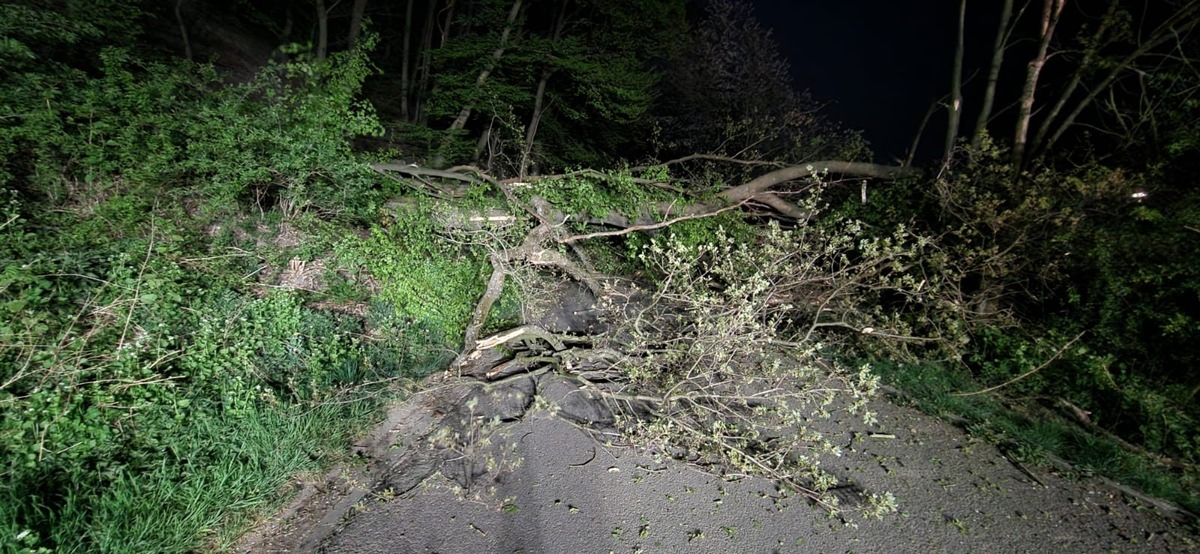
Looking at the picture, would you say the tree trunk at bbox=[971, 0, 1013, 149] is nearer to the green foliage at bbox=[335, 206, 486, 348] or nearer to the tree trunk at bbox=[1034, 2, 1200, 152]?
the tree trunk at bbox=[1034, 2, 1200, 152]

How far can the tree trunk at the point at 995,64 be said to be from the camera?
720 centimetres

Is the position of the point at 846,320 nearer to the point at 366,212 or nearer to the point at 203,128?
the point at 366,212

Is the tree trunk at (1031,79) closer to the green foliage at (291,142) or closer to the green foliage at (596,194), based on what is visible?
the green foliage at (596,194)

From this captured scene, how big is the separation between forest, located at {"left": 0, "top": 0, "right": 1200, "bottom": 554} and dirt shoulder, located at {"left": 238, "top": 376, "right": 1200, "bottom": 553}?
305mm

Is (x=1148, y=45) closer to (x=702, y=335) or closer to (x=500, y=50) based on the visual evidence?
(x=702, y=335)

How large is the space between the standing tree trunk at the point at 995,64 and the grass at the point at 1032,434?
4105 mm

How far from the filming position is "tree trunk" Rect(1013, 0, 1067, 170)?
6.70m

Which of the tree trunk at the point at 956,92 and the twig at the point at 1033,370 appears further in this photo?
the tree trunk at the point at 956,92

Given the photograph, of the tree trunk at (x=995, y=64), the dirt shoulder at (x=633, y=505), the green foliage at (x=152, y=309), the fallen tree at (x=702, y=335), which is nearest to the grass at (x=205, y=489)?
the green foliage at (x=152, y=309)

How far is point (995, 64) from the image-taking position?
740 centimetres

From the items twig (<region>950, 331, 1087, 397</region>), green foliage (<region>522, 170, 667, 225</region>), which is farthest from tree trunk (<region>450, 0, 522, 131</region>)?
twig (<region>950, 331, 1087, 397</region>)

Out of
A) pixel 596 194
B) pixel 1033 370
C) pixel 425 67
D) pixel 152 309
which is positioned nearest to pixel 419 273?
pixel 152 309

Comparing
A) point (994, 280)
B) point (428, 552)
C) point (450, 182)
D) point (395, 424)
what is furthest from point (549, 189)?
point (994, 280)

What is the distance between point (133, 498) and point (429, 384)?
229cm
